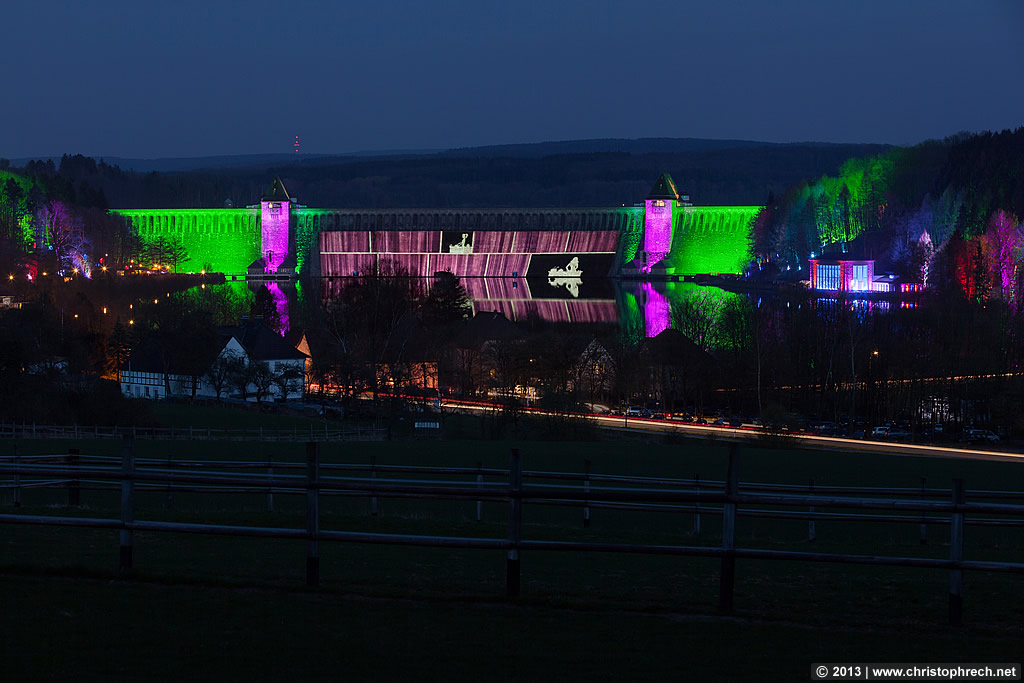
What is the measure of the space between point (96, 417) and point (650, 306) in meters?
47.2

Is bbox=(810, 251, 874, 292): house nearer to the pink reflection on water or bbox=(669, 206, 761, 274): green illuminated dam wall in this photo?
the pink reflection on water

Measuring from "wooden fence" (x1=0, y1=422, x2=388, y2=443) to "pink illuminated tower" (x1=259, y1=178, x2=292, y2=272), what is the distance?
97270 mm

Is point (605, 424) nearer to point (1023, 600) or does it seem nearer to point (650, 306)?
point (1023, 600)

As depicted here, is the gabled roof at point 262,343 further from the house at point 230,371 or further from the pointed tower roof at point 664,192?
the pointed tower roof at point 664,192

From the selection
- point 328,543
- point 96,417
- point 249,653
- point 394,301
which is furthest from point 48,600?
point 394,301

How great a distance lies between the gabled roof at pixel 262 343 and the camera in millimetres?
38844

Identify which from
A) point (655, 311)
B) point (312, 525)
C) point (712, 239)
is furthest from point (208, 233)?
point (312, 525)

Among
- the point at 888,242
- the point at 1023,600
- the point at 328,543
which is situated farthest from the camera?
the point at 888,242

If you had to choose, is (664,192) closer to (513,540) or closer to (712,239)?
(712,239)

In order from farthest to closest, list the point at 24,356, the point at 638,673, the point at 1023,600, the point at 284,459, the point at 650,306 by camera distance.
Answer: the point at 650,306 < the point at 24,356 < the point at 284,459 < the point at 1023,600 < the point at 638,673

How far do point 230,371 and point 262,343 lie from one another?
3.01 metres

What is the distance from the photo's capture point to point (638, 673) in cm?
546

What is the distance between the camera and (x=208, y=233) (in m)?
126

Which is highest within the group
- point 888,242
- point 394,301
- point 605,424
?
point 888,242
